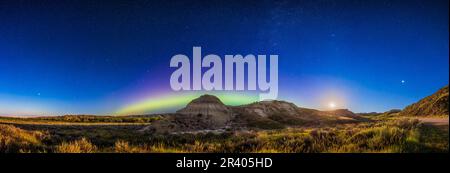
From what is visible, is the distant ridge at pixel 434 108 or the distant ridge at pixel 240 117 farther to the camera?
the distant ridge at pixel 240 117

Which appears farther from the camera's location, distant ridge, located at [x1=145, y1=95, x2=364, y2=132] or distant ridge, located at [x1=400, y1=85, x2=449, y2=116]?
distant ridge, located at [x1=145, y1=95, x2=364, y2=132]

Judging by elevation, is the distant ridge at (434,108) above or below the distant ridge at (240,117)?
above

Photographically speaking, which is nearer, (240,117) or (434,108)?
(434,108)

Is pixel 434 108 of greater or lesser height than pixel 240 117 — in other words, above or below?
above

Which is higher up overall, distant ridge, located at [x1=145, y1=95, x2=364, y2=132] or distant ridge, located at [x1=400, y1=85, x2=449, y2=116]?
distant ridge, located at [x1=400, y1=85, x2=449, y2=116]
